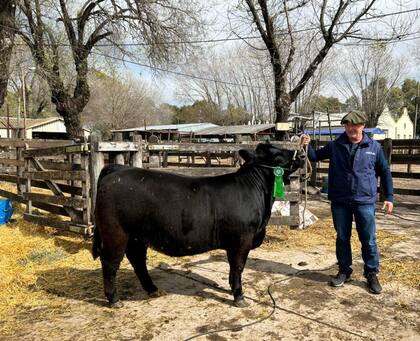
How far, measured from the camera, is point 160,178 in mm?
4164

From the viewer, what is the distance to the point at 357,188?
447 cm

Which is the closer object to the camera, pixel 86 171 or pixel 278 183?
pixel 278 183

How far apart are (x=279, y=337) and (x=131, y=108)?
57204 mm

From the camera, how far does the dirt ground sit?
3588 millimetres

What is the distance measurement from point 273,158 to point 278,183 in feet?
0.93

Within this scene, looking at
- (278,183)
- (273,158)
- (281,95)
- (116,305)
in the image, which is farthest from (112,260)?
(281,95)

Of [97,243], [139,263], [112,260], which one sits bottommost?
[139,263]

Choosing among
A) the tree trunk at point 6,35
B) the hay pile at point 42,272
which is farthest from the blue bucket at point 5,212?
the tree trunk at point 6,35

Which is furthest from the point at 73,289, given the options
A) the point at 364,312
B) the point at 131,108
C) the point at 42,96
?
the point at 42,96

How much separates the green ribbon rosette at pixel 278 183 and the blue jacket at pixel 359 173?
2.39ft

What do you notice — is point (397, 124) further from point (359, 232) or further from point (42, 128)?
point (359, 232)

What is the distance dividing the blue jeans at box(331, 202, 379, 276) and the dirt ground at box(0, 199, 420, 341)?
29 cm

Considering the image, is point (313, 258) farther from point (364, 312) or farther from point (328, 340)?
point (328, 340)

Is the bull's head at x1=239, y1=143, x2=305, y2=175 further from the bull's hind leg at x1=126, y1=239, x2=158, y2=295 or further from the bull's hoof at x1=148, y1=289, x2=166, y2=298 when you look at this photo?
the bull's hoof at x1=148, y1=289, x2=166, y2=298
